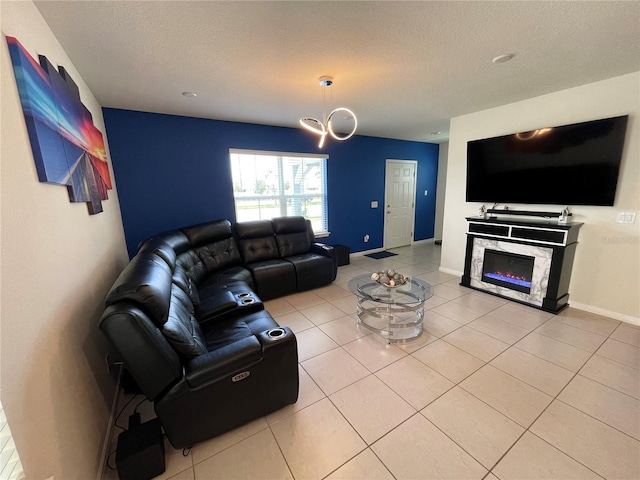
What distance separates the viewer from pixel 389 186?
18.5ft

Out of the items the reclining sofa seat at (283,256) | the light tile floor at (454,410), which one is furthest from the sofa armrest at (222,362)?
the reclining sofa seat at (283,256)

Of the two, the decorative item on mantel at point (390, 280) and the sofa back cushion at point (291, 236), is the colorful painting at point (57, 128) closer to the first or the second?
the sofa back cushion at point (291, 236)

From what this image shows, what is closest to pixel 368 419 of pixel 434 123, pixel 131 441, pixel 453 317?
pixel 131 441

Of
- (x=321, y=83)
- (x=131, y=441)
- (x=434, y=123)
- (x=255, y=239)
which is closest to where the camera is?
(x=131, y=441)

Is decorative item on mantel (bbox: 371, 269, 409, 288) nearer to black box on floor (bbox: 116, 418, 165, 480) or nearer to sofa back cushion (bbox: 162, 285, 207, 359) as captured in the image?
sofa back cushion (bbox: 162, 285, 207, 359)

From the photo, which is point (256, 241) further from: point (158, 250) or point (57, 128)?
point (57, 128)

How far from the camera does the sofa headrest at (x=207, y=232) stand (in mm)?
3264

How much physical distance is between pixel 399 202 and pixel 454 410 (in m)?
4.72

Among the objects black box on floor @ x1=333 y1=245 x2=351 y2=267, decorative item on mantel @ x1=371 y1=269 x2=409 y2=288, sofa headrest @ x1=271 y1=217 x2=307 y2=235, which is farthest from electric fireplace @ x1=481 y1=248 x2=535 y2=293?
sofa headrest @ x1=271 y1=217 x2=307 y2=235

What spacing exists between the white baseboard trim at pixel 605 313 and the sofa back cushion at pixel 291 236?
345 centimetres

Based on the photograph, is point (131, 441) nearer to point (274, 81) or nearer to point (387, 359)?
point (387, 359)

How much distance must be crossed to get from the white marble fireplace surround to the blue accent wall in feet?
7.90

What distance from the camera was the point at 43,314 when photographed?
1.08 metres

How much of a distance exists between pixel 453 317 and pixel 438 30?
2642mm
